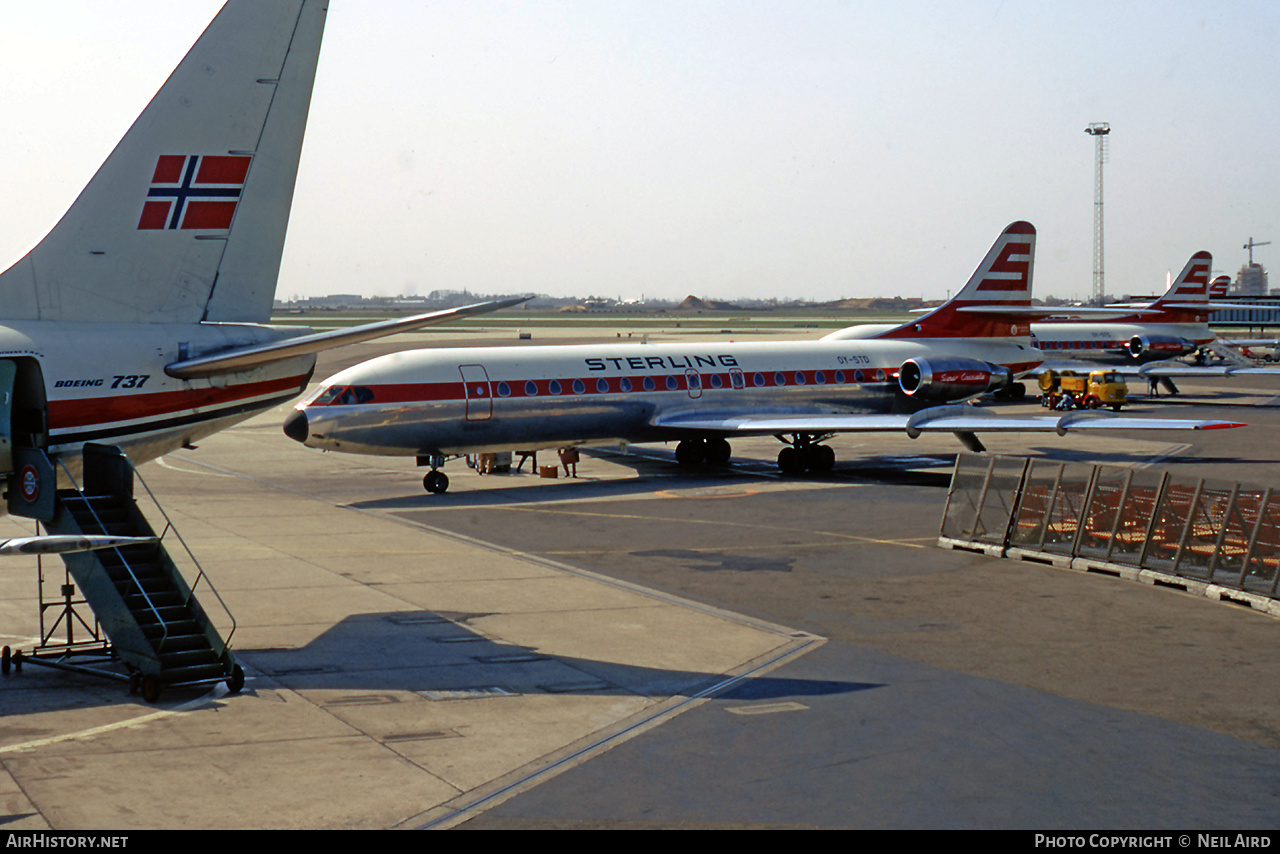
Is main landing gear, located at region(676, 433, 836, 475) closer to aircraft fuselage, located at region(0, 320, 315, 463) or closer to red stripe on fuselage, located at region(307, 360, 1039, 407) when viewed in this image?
red stripe on fuselage, located at region(307, 360, 1039, 407)

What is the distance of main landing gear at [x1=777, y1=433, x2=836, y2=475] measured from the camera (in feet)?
120

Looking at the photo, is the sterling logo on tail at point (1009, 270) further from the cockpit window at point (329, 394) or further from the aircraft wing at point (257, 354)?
the aircraft wing at point (257, 354)

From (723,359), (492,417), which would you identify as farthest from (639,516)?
(723,359)

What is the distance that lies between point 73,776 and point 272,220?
8.69 m

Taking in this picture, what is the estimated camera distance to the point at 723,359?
37812mm

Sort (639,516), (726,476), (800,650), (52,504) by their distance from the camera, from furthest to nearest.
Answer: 1. (726,476)
2. (639,516)
3. (800,650)
4. (52,504)

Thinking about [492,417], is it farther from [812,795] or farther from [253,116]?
[812,795]

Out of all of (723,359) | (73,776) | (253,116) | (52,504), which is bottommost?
(73,776)

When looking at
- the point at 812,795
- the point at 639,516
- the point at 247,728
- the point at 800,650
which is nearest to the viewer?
the point at 812,795

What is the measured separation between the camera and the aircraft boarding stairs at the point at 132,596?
14594mm

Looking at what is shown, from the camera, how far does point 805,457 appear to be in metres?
36.7

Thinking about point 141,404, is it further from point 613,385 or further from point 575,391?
point 613,385

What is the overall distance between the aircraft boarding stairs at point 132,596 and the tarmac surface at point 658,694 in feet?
1.17
